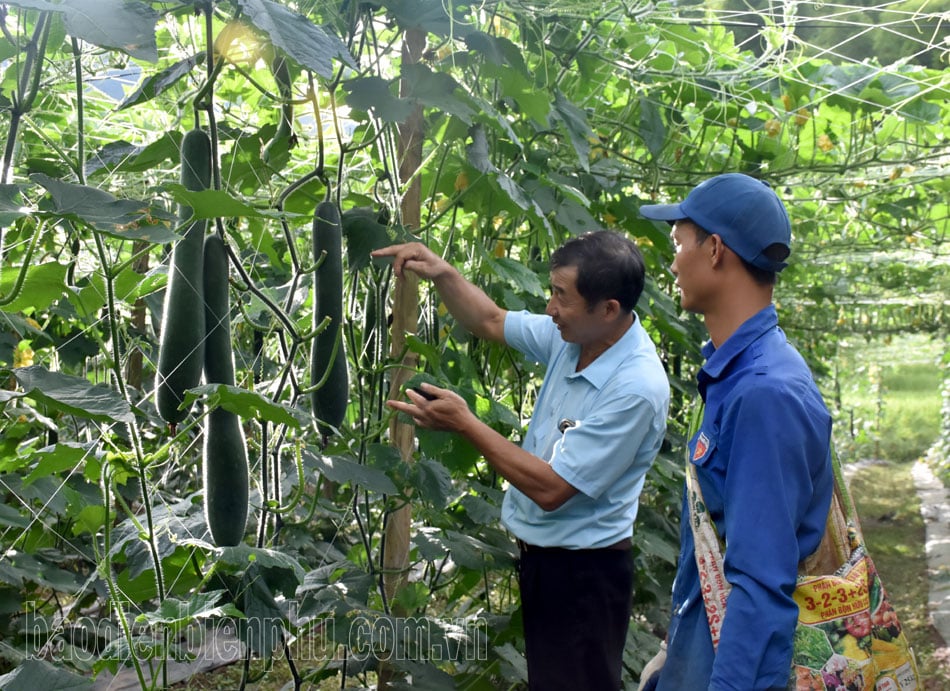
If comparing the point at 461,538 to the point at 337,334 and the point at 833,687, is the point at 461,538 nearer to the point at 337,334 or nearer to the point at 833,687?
the point at 337,334

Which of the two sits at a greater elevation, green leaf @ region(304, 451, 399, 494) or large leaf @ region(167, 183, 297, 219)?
large leaf @ region(167, 183, 297, 219)

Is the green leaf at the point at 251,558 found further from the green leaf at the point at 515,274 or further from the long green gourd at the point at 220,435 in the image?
the green leaf at the point at 515,274

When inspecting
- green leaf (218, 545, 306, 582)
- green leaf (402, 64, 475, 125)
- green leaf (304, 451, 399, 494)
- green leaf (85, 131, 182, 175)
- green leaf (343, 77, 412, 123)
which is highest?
green leaf (402, 64, 475, 125)

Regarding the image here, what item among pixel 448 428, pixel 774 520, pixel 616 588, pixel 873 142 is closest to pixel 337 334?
pixel 448 428

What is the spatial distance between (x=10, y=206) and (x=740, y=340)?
1094mm

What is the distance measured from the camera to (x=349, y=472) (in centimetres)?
179

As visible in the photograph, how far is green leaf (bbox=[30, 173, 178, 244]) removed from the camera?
1.25m

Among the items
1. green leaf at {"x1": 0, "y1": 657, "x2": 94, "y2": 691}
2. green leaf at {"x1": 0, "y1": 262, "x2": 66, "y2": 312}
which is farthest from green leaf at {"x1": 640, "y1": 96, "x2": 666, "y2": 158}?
green leaf at {"x1": 0, "y1": 657, "x2": 94, "y2": 691}

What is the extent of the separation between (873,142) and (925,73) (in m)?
0.62

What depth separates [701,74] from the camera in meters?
3.11

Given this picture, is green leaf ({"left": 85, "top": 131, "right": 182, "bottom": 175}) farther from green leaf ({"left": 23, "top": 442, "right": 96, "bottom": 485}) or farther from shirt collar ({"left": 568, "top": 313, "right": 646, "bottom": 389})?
shirt collar ({"left": 568, "top": 313, "right": 646, "bottom": 389})

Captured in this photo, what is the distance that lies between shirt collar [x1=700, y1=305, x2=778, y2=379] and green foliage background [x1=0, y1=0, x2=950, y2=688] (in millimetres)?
622

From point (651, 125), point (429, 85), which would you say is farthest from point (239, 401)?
point (651, 125)

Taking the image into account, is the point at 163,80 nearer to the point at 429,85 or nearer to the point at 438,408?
the point at 429,85
